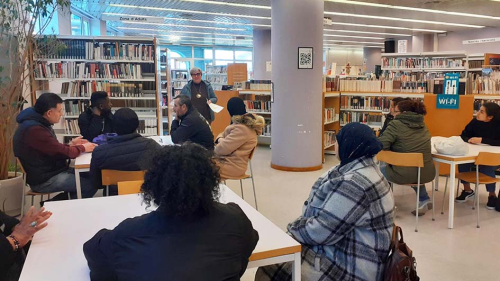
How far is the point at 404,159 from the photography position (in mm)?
3959

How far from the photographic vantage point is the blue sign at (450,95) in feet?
19.0

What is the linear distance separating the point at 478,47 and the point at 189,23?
1151cm

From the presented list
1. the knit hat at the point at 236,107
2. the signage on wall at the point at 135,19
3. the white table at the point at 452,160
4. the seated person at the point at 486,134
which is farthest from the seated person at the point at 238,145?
the signage on wall at the point at 135,19

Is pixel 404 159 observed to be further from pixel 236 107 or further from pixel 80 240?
pixel 80 240

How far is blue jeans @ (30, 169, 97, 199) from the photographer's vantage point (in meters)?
3.76

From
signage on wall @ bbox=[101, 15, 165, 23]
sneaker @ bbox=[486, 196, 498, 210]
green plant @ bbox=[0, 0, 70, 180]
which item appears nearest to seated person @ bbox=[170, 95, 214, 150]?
green plant @ bbox=[0, 0, 70, 180]

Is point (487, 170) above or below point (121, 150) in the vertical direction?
below

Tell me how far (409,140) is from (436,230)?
0.93m

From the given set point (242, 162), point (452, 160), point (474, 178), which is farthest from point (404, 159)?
point (242, 162)

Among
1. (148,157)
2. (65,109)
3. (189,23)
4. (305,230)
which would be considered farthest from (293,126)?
(189,23)

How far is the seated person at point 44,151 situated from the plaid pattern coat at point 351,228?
7.74 ft

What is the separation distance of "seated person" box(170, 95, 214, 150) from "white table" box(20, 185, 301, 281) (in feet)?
5.95

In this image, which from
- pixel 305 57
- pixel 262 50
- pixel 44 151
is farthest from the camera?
pixel 262 50

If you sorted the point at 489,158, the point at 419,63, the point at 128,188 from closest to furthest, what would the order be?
the point at 128,188 < the point at 489,158 < the point at 419,63
